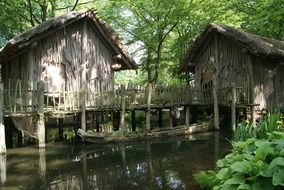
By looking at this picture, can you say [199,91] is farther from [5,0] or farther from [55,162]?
[5,0]

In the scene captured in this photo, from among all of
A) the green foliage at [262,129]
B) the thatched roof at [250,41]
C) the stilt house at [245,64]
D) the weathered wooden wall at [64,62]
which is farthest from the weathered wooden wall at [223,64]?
the green foliage at [262,129]

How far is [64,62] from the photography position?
63.7 ft

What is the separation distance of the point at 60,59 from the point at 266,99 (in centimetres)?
1089

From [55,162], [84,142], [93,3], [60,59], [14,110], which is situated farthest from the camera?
[93,3]

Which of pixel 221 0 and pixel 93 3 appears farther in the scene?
pixel 93 3

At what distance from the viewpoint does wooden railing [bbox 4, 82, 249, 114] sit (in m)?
14.9

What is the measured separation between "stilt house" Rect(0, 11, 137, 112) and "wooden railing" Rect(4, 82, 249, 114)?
643mm

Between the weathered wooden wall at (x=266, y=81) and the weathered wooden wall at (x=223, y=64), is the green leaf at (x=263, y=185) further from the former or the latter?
the weathered wooden wall at (x=266, y=81)

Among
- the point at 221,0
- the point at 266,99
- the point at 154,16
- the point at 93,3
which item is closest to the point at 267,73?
the point at 266,99

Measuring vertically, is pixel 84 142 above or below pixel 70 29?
below

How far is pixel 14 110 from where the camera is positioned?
1451 cm

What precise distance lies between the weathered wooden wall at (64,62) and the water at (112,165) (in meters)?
3.81

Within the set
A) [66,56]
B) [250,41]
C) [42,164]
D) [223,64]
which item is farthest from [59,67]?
[223,64]

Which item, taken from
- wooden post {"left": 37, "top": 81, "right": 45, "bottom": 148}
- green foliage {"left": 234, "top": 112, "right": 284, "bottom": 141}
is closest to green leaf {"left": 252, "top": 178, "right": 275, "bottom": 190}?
green foliage {"left": 234, "top": 112, "right": 284, "bottom": 141}
